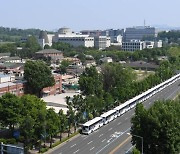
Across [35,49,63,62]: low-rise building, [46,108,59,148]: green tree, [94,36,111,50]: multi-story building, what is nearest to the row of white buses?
[46,108,59,148]: green tree

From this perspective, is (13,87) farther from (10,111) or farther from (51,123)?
(51,123)

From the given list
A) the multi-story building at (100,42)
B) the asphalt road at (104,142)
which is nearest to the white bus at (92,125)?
the asphalt road at (104,142)

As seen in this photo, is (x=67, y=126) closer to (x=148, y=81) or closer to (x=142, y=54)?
(x=148, y=81)

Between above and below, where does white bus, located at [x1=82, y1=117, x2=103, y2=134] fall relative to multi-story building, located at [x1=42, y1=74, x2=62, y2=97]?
below

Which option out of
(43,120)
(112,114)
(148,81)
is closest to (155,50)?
(148,81)

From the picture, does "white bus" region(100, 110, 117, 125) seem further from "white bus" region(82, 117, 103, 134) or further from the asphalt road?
"white bus" region(82, 117, 103, 134)

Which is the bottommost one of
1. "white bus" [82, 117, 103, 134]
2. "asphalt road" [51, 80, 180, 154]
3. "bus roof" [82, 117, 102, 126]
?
"asphalt road" [51, 80, 180, 154]
